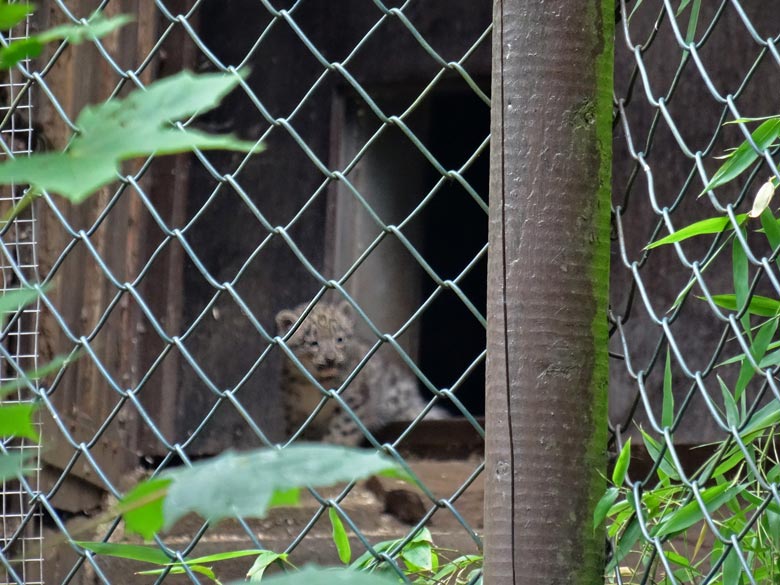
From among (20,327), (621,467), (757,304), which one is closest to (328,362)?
(20,327)

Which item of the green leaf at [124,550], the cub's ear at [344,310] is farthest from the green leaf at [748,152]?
the cub's ear at [344,310]

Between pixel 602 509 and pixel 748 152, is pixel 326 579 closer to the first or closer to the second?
pixel 602 509

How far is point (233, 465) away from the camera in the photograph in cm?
34

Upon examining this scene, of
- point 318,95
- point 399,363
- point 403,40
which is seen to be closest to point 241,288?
point 318,95

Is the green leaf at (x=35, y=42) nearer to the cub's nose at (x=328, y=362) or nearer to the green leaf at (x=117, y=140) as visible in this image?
the green leaf at (x=117, y=140)

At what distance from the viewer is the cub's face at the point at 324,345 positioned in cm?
415

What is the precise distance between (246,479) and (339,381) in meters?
3.88

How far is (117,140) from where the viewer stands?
0.31 m

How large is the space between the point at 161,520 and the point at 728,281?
2.81 meters

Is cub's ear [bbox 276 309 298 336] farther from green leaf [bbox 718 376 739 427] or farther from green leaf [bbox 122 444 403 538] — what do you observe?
green leaf [bbox 122 444 403 538]

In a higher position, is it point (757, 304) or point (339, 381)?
point (757, 304)

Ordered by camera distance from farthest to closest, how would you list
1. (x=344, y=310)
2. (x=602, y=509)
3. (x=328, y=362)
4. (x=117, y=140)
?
(x=344, y=310)
(x=328, y=362)
(x=602, y=509)
(x=117, y=140)

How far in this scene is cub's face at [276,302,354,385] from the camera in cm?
415

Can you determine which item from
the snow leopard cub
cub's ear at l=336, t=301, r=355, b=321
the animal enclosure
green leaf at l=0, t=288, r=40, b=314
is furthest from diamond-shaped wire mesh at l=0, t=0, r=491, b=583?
green leaf at l=0, t=288, r=40, b=314
